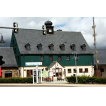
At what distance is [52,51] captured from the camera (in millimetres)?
45750

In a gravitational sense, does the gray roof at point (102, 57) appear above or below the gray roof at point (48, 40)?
below

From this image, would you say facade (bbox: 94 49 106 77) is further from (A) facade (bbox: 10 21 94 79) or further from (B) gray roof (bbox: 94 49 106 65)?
(A) facade (bbox: 10 21 94 79)

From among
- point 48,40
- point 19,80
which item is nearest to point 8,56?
point 48,40

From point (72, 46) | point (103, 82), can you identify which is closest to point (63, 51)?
point (72, 46)

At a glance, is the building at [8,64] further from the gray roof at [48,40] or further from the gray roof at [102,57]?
the gray roof at [102,57]

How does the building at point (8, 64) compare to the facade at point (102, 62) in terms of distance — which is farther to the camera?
the facade at point (102, 62)

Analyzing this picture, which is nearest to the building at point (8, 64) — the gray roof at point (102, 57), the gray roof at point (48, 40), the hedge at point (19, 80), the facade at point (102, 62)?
the gray roof at point (48, 40)

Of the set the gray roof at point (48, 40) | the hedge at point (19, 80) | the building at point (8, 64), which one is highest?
the gray roof at point (48, 40)

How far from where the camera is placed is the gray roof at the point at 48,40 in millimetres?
44881

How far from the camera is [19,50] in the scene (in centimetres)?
4328

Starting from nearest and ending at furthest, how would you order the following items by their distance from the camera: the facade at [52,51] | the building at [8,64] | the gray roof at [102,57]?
the building at [8,64]
the facade at [52,51]
the gray roof at [102,57]

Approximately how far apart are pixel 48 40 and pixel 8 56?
1037cm

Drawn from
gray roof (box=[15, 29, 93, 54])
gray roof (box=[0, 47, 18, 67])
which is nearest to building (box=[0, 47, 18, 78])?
gray roof (box=[0, 47, 18, 67])

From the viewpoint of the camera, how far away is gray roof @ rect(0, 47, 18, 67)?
44094 millimetres
